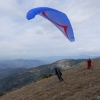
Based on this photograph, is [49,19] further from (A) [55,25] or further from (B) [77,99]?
(B) [77,99]

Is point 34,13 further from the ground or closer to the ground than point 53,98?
further from the ground

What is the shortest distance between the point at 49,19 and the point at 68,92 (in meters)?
7.59

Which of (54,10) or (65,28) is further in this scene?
(65,28)

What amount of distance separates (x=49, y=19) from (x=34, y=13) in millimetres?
3722

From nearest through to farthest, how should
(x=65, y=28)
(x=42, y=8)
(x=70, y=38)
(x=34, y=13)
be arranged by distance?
(x=34, y=13)
(x=42, y=8)
(x=70, y=38)
(x=65, y=28)

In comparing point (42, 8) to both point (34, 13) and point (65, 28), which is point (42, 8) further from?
point (65, 28)

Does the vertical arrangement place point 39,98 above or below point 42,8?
below

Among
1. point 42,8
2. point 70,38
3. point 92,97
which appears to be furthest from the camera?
point 70,38

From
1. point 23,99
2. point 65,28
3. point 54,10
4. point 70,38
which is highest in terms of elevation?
point 54,10

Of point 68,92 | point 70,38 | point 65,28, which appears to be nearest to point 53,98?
point 68,92

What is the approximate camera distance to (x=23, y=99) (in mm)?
21156

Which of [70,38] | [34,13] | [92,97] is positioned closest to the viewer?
[92,97]

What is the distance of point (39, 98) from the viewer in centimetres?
1909

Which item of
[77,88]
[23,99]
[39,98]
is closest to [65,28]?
[77,88]
